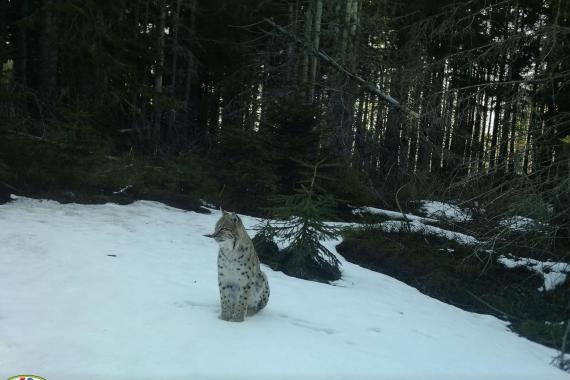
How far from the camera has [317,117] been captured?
14570mm

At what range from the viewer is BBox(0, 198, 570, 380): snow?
4094 mm

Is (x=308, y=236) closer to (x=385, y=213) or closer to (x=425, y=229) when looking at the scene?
(x=425, y=229)

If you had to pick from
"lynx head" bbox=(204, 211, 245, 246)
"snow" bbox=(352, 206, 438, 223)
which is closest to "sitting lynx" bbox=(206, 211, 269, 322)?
"lynx head" bbox=(204, 211, 245, 246)

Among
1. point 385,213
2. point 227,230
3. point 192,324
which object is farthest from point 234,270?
point 385,213

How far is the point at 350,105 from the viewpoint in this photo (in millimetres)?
16125

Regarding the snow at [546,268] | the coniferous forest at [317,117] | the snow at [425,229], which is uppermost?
the coniferous forest at [317,117]

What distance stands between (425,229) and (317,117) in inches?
180

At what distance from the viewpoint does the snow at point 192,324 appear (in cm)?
409

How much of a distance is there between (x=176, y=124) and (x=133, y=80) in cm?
558

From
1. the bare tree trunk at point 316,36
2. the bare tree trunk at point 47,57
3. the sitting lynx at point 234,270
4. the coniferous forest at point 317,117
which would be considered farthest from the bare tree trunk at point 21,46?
the sitting lynx at point 234,270

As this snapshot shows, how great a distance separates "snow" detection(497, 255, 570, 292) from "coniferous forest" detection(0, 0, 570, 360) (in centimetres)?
24

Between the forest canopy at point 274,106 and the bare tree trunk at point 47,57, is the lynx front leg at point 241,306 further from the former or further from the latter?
the bare tree trunk at point 47,57

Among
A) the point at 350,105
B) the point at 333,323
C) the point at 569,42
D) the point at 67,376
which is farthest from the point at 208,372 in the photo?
the point at 350,105

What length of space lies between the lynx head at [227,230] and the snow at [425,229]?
8378 mm
